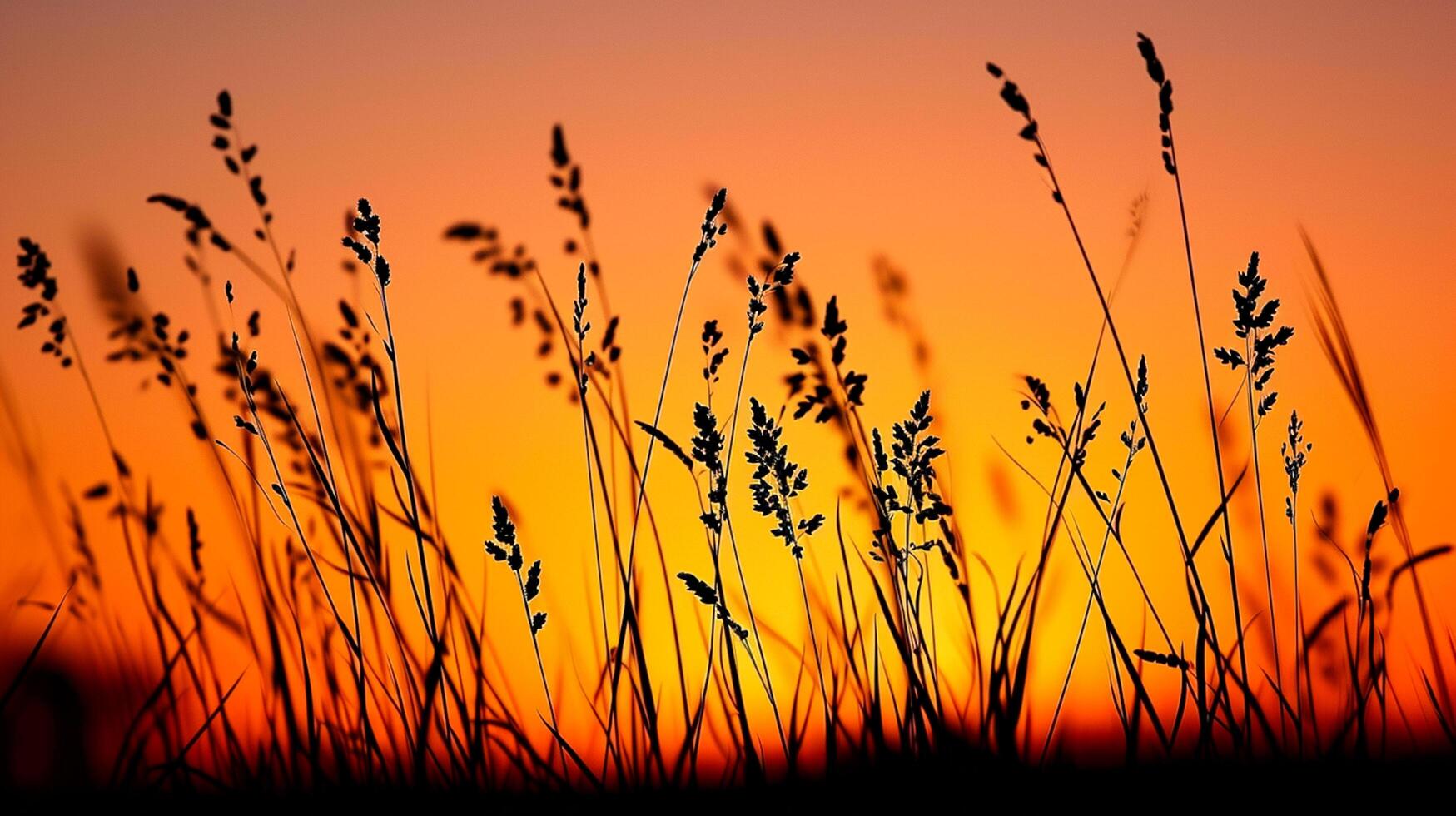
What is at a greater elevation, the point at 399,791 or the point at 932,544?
the point at 932,544

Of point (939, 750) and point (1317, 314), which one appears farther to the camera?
point (1317, 314)

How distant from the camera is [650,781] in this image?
226cm

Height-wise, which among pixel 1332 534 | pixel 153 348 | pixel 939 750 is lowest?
pixel 939 750

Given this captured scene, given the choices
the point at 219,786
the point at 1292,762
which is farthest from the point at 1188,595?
the point at 219,786

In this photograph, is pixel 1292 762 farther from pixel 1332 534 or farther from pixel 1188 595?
pixel 1332 534

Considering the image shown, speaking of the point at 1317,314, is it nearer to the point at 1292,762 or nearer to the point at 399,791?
the point at 1292,762

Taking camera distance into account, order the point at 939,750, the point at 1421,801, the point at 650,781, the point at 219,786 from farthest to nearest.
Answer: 1. the point at 219,786
2. the point at 650,781
3. the point at 939,750
4. the point at 1421,801

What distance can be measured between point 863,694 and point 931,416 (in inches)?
18.5

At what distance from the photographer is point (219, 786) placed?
241cm

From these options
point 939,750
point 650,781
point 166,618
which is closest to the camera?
point 939,750

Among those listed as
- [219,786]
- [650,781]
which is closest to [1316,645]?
[650,781]

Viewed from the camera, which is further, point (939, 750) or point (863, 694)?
point (863, 694)

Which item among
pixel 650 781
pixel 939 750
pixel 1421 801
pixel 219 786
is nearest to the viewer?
pixel 1421 801

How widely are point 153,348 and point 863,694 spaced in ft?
4.62
